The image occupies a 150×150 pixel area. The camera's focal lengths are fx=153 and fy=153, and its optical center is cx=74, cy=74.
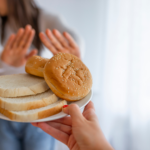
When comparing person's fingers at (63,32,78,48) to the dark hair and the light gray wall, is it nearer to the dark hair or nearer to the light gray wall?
the dark hair

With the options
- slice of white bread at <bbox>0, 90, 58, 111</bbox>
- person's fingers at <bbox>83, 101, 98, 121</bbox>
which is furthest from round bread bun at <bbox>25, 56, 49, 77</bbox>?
person's fingers at <bbox>83, 101, 98, 121</bbox>

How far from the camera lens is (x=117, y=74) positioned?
9.22ft

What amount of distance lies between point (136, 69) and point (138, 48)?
34cm

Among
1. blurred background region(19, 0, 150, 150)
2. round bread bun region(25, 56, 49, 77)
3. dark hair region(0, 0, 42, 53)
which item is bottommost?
blurred background region(19, 0, 150, 150)

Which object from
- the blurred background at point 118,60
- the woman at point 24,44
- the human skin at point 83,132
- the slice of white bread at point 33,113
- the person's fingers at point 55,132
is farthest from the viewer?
the blurred background at point 118,60

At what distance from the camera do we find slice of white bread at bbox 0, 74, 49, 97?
892mm

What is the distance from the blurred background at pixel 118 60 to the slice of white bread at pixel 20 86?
1.51m

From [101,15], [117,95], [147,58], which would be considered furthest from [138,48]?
[101,15]

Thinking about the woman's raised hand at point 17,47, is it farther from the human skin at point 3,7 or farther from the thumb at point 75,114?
the thumb at point 75,114

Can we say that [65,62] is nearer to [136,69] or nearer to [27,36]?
[27,36]

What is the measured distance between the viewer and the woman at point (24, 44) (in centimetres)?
125

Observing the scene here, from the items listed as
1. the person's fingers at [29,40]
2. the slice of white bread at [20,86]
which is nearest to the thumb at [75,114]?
the slice of white bread at [20,86]

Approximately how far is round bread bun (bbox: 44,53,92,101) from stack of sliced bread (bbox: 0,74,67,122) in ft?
0.19

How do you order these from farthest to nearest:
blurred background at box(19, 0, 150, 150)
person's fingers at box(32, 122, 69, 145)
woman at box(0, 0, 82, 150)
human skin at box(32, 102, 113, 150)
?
1. blurred background at box(19, 0, 150, 150)
2. woman at box(0, 0, 82, 150)
3. person's fingers at box(32, 122, 69, 145)
4. human skin at box(32, 102, 113, 150)
